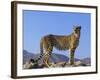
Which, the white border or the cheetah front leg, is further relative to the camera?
the cheetah front leg

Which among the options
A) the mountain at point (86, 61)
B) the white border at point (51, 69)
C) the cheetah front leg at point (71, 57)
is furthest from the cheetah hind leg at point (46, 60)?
the mountain at point (86, 61)

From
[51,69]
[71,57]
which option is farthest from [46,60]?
[71,57]

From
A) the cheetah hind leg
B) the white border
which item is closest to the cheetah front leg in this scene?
the white border

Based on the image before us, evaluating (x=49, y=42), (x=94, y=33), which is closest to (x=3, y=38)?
(x=49, y=42)

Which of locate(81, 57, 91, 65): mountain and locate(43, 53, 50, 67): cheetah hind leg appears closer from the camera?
locate(43, 53, 50, 67): cheetah hind leg

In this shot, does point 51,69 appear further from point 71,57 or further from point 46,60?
point 71,57

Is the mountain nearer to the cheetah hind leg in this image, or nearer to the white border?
the white border

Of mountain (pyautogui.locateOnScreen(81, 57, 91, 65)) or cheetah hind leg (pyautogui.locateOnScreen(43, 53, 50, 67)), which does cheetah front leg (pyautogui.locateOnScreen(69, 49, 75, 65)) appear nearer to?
mountain (pyautogui.locateOnScreen(81, 57, 91, 65))

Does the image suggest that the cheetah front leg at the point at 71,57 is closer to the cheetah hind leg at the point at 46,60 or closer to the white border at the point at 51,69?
the white border at the point at 51,69

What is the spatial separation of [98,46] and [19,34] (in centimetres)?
75

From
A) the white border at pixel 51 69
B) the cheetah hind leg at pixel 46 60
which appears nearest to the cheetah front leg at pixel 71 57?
the white border at pixel 51 69

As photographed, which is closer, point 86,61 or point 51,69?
point 51,69

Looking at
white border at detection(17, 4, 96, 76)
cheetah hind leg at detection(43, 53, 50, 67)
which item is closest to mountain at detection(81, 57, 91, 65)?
white border at detection(17, 4, 96, 76)

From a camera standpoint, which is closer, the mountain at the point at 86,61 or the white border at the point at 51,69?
the white border at the point at 51,69
